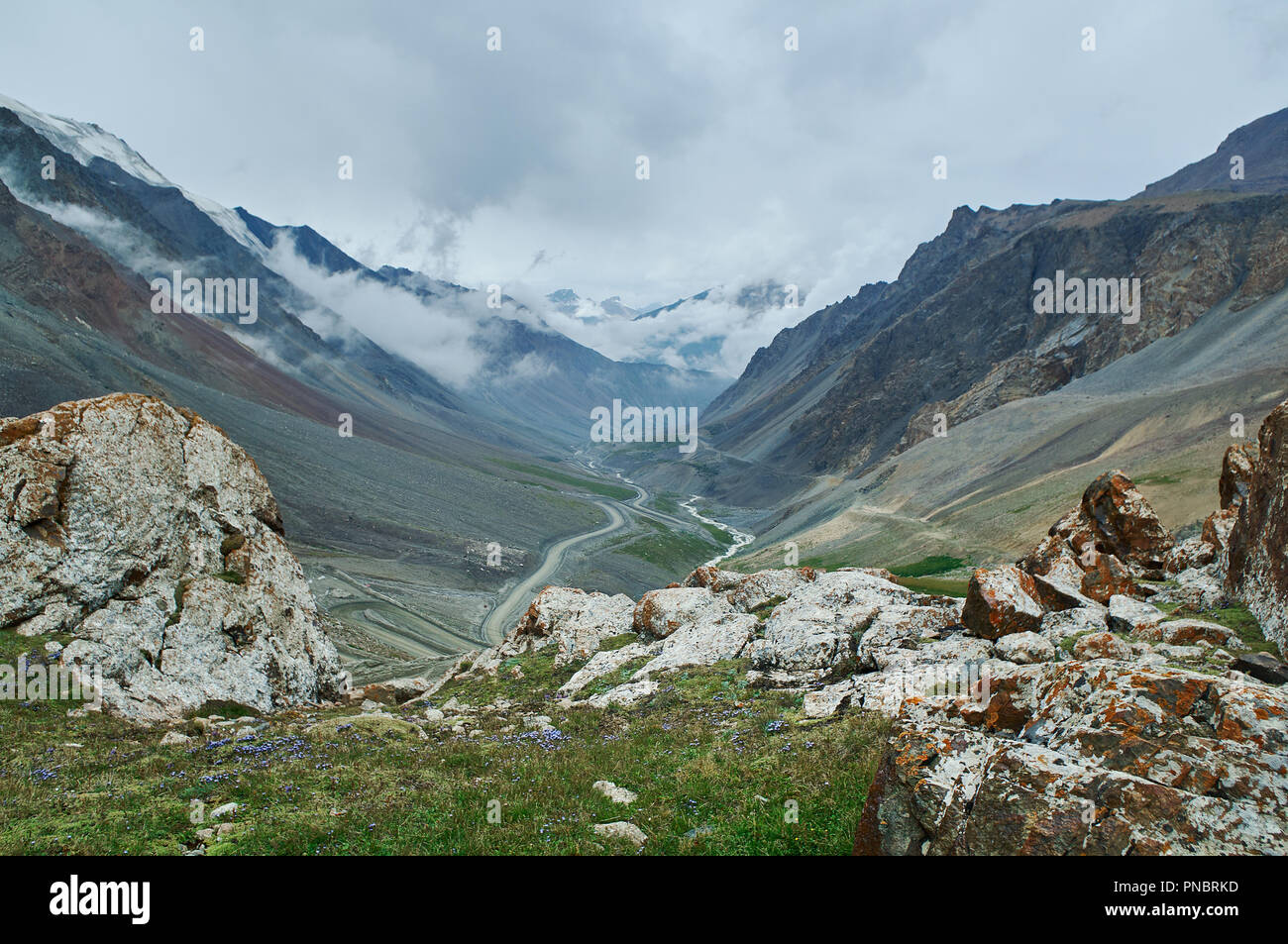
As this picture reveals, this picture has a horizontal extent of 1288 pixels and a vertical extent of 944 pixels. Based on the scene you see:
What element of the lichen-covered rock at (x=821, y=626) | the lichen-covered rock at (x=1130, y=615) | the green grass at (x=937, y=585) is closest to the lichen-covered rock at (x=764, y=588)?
the lichen-covered rock at (x=821, y=626)

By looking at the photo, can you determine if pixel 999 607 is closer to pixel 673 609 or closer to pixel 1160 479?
pixel 673 609

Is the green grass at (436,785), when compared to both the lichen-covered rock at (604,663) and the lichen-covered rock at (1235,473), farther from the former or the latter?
the lichen-covered rock at (1235,473)

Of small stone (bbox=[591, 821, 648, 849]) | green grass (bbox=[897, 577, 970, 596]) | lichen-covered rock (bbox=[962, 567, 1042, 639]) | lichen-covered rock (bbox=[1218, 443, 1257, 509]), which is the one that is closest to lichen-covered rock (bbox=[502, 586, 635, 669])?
lichen-covered rock (bbox=[962, 567, 1042, 639])

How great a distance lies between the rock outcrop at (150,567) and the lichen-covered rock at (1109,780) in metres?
21.0

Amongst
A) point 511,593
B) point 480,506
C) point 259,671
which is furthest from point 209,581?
point 480,506

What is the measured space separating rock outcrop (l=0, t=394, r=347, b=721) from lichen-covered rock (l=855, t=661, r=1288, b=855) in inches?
828

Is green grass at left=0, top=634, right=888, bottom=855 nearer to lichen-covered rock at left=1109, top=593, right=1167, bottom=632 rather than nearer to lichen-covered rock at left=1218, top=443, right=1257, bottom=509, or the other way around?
lichen-covered rock at left=1109, top=593, right=1167, bottom=632

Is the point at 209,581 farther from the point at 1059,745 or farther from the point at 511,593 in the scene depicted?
the point at 511,593

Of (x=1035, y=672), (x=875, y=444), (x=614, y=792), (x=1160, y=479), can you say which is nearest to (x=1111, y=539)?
(x=1035, y=672)

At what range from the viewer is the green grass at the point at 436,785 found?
29.7 ft

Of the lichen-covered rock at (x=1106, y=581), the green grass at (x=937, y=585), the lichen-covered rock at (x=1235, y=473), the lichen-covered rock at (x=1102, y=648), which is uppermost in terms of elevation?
the lichen-covered rock at (x=1235, y=473)

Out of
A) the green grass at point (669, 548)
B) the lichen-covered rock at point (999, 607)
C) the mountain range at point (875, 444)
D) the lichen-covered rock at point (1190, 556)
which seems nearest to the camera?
the lichen-covered rock at point (999, 607)

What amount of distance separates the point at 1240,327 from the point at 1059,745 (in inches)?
5954
